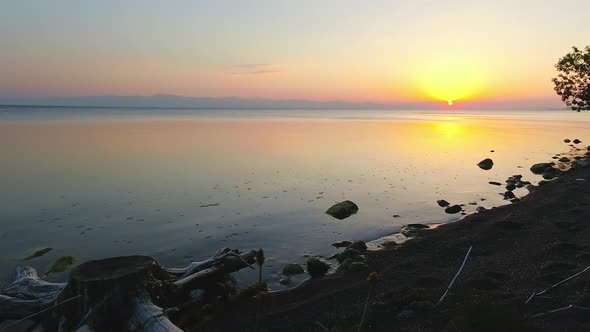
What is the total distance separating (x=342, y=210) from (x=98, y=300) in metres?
11.6

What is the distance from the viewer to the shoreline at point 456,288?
6.49 meters

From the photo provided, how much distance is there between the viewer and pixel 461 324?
592cm

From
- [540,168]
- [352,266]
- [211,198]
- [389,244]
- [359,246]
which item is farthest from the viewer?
[540,168]

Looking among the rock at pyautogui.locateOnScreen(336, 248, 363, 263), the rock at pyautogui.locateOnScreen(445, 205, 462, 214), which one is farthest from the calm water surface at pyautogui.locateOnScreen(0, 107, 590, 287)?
the rock at pyautogui.locateOnScreen(336, 248, 363, 263)

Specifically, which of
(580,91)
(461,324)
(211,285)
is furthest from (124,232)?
(580,91)

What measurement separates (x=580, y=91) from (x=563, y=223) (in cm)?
3163

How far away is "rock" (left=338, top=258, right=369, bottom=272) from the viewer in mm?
10125

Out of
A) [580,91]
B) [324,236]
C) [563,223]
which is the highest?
[580,91]

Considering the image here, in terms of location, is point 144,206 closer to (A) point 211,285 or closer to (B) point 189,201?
(B) point 189,201

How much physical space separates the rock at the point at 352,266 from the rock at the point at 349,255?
25.7 inches

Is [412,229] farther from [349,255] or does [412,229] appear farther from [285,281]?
[285,281]

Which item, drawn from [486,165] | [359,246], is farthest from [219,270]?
[486,165]

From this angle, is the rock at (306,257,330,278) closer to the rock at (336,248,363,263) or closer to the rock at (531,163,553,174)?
the rock at (336,248,363,263)

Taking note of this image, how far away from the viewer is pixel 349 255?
37.0ft
